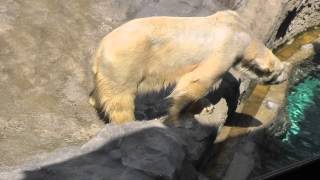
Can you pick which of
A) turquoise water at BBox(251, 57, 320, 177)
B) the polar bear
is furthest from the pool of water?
the polar bear

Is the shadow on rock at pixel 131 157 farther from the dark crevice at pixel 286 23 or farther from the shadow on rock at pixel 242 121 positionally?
the dark crevice at pixel 286 23

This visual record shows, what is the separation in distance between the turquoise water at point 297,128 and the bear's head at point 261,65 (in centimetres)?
67

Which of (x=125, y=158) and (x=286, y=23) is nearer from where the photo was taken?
(x=125, y=158)

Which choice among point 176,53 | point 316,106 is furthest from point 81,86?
point 316,106

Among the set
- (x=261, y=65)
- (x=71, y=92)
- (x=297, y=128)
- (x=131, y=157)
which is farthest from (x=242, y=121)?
(x=131, y=157)

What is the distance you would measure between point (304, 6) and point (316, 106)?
2104mm

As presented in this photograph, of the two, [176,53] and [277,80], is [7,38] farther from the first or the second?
[277,80]

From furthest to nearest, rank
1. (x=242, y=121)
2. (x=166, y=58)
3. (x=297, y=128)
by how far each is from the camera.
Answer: (x=297, y=128)
(x=242, y=121)
(x=166, y=58)

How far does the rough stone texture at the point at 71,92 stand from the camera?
3.00m

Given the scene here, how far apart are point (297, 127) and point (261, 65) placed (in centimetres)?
139

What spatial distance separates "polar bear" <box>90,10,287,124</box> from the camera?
3.83 m

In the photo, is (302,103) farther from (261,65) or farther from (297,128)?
(261,65)

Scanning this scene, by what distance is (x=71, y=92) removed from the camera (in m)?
4.55

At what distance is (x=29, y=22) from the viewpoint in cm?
493
